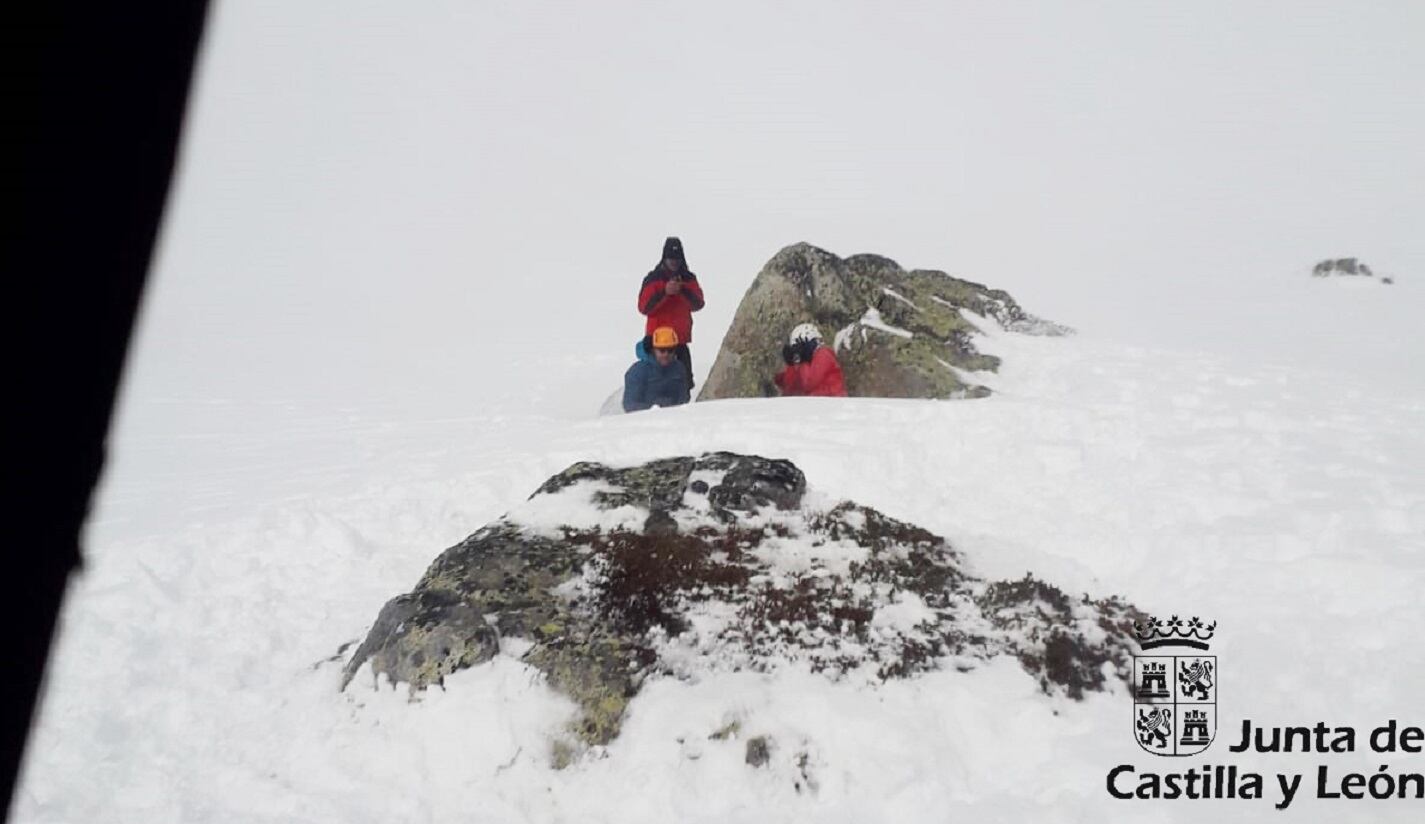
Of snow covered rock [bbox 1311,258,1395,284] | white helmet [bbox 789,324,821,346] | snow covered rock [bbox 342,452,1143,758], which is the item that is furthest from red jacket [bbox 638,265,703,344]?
snow covered rock [bbox 1311,258,1395,284]

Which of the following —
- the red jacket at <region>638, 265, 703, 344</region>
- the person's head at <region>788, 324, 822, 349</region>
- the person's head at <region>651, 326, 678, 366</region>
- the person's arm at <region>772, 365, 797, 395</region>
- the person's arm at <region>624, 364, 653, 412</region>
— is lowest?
the person's arm at <region>624, 364, 653, 412</region>

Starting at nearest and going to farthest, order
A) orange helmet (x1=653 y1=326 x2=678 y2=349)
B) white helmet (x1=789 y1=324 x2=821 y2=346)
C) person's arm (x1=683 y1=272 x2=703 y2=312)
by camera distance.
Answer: white helmet (x1=789 y1=324 x2=821 y2=346) < orange helmet (x1=653 y1=326 x2=678 y2=349) < person's arm (x1=683 y1=272 x2=703 y2=312)

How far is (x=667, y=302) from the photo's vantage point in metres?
13.3

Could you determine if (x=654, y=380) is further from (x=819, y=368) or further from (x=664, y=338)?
(x=819, y=368)

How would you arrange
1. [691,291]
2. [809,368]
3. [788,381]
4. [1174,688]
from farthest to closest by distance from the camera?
[691,291]
[788,381]
[809,368]
[1174,688]

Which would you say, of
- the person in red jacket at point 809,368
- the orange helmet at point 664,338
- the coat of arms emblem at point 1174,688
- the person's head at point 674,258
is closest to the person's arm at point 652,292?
the person's head at point 674,258

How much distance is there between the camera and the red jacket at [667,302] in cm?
1305

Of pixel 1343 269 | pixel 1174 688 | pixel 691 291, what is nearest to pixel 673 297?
pixel 691 291

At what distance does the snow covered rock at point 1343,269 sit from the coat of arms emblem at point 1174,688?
2295 cm

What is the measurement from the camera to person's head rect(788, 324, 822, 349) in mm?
12023

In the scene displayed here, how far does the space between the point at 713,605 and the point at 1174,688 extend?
2.58 metres

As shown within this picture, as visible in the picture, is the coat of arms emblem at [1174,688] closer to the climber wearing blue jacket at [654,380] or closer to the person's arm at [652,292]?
the climber wearing blue jacket at [654,380]

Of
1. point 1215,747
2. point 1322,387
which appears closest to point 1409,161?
point 1322,387

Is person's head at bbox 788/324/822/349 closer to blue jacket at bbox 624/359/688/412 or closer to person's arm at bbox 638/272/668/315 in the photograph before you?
blue jacket at bbox 624/359/688/412
